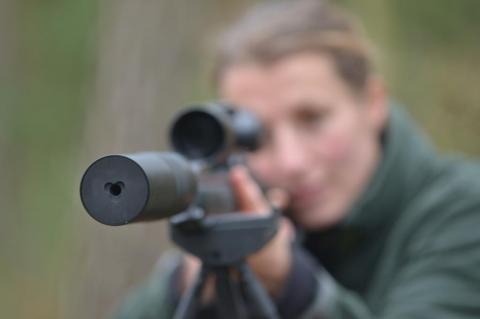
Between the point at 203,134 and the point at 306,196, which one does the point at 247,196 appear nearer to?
the point at 203,134

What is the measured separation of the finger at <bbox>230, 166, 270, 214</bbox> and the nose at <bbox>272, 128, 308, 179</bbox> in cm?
55

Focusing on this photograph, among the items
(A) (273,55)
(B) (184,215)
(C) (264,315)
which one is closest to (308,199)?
(A) (273,55)

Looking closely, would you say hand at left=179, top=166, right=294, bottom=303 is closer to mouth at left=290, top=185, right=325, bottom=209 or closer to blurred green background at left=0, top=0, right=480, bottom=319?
mouth at left=290, top=185, right=325, bottom=209

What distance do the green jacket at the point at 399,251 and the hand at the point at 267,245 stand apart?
36 mm

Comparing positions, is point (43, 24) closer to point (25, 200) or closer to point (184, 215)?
point (25, 200)

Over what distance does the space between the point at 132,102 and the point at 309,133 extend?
1362mm

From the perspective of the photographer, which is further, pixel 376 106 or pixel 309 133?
pixel 376 106

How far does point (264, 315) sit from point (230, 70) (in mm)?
1099

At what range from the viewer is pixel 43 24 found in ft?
22.7

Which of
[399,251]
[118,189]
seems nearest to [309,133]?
[399,251]

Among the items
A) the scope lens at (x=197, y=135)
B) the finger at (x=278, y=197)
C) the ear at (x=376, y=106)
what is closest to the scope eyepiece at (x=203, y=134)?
the scope lens at (x=197, y=135)

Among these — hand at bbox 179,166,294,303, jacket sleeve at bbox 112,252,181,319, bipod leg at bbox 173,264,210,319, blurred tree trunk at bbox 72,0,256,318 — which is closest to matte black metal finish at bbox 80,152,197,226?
bipod leg at bbox 173,264,210,319

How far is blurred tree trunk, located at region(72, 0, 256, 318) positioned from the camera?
124 inches

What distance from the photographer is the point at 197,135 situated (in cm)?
150
